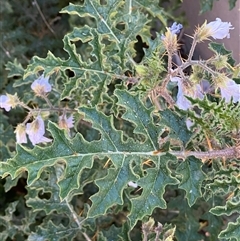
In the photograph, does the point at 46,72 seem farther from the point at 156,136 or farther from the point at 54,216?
the point at 54,216

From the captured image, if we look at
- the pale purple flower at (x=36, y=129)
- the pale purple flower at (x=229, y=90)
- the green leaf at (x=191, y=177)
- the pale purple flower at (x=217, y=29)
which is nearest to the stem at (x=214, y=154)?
the green leaf at (x=191, y=177)

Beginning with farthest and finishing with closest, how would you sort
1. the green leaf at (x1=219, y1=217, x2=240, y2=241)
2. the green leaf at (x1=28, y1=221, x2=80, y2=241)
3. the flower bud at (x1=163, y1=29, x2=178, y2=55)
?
the green leaf at (x1=28, y1=221, x2=80, y2=241) → the flower bud at (x1=163, y1=29, x2=178, y2=55) → the green leaf at (x1=219, y1=217, x2=240, y2=241)

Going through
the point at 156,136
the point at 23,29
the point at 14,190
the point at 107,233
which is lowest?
the point at 14,190

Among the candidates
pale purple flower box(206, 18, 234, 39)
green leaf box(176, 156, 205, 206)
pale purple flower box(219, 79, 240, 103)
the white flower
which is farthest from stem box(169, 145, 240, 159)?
the white flower

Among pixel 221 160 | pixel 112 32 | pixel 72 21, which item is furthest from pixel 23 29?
pixel 221 160

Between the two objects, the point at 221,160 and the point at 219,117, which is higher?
the point at 219,117

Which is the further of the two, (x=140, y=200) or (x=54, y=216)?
(x=54, y=216)

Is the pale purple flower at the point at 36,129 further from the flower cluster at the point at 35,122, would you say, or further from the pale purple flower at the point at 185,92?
the pale purple flower at the point at 185,92

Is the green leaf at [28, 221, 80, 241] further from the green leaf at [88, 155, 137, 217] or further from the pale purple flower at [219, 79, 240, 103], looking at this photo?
the pale purple flower at [219, 79, 240, 103]
